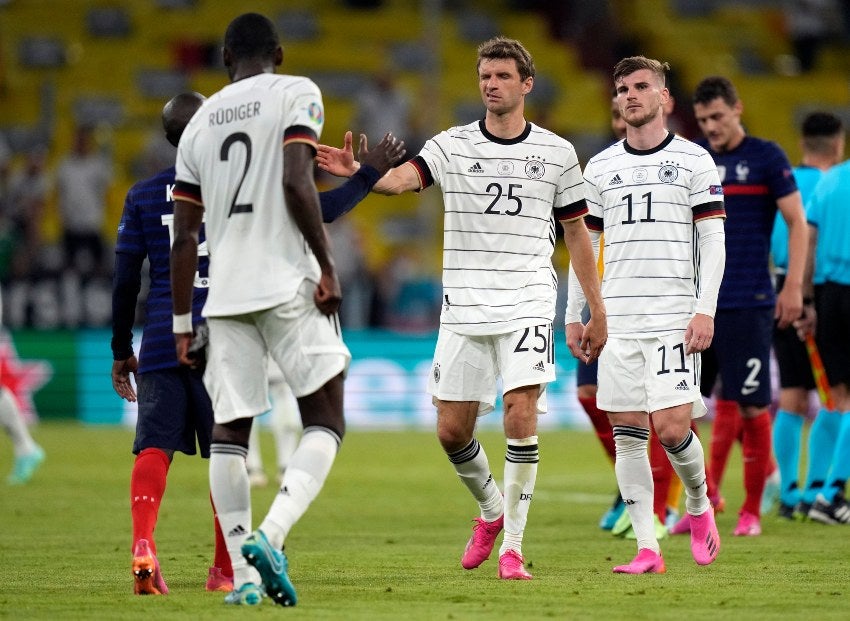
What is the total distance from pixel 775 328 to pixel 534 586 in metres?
4.68

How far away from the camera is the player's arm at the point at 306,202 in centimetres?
610

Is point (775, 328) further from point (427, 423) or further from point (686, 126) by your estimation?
point (686, 126)

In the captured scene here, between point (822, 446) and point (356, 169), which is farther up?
point (356, 169)

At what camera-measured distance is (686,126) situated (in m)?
27.6

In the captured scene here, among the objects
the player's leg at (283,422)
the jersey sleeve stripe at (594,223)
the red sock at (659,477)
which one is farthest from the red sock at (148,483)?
the player's leg at (283,422)

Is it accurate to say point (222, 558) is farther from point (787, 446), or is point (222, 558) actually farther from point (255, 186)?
point (787, 446)

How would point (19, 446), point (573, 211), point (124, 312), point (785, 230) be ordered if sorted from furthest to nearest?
point (19, 446), point (785, 230), point (573, 211), point (124, 312)

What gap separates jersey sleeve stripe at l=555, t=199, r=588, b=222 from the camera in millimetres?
7586

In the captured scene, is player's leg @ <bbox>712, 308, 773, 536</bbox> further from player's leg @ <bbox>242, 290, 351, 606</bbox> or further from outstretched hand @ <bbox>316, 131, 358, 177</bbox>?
player's leg @ <bbox>242, 290, 351, 606</bbox>

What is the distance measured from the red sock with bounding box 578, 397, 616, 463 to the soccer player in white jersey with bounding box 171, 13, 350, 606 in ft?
12.6

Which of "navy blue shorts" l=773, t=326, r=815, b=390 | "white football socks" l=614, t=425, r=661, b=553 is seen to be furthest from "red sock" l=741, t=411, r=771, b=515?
"white football socks" l=614, t=425, r=661, b=553

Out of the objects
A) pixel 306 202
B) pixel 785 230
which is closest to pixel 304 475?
pixel 306 202

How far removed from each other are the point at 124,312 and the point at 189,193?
121 cm

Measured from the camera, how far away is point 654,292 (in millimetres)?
7781
